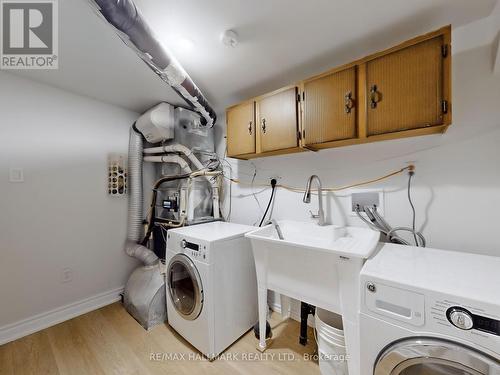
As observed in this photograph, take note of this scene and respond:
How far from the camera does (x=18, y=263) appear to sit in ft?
5.78

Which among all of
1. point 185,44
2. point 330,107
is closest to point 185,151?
point 185,44

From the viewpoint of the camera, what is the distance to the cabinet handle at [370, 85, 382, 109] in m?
1.22

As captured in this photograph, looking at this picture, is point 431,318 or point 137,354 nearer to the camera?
point 431,318

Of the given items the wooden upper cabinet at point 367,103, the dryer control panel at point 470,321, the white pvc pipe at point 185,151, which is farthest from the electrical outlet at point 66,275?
the dryer control panel at point 470,321

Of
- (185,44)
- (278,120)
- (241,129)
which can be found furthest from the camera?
(241,129)

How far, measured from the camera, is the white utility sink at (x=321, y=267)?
1062mm

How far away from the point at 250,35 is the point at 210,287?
171 cm

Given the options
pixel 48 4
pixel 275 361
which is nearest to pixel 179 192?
pixel 48 4

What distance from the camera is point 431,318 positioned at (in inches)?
29.5

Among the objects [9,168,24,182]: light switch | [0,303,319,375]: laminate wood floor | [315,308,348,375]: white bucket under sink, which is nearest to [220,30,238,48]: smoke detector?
[315,308,348,375]: white bucket under sink

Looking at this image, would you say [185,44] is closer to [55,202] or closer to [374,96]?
[374,96]

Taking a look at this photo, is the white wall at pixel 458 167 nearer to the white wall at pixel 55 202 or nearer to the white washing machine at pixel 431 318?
the white washing machine at pixel 431 318

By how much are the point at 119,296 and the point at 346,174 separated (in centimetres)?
274

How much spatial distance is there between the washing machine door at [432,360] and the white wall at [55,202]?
8.51 feet
